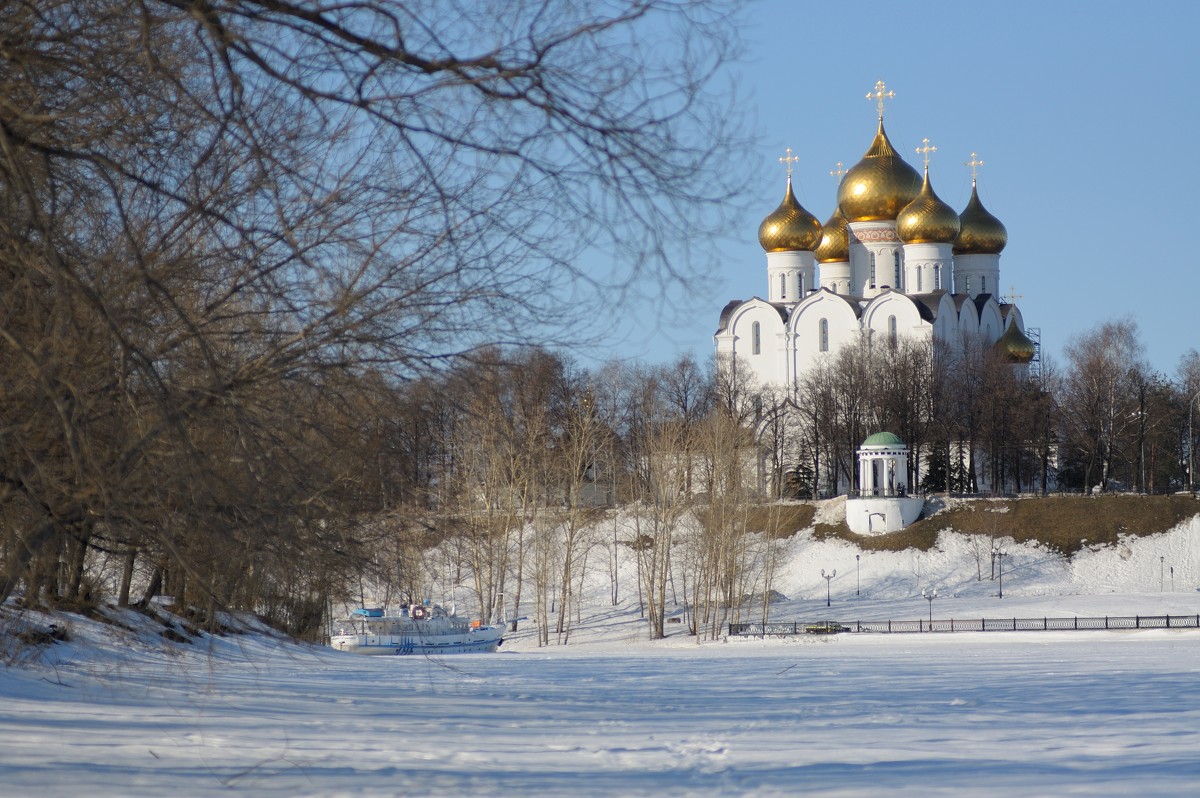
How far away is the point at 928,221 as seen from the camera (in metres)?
67.1

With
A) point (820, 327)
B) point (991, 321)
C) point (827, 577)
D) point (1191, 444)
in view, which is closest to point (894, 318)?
point (820, 327)

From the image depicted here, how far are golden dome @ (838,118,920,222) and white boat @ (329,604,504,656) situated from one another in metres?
42.5

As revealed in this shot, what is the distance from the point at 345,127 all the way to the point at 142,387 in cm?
138

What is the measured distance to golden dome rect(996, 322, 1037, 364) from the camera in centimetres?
6869

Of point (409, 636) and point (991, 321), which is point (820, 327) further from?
point (409, 636)

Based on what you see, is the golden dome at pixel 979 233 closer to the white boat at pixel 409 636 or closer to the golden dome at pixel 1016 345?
the golden dome at pixel 1016 345

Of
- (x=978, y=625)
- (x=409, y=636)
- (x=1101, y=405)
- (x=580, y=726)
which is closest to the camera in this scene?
(x=580, y=726)

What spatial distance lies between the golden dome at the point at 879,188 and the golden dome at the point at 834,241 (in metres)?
1.55

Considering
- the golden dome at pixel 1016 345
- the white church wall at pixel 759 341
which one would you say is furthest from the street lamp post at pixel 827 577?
the golden dome at pixel 1016 345

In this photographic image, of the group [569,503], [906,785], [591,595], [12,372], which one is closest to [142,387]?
[12,372]

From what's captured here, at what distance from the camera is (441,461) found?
9.14 m

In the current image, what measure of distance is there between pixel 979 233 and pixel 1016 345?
5.89 m

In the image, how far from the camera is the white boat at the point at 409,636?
89.5ft

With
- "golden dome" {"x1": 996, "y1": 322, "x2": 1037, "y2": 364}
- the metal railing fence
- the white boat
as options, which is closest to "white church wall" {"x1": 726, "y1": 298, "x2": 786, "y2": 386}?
"golden dome" {"x1": 996, "y1": 322, "x2": 1037, "y2": 364}
